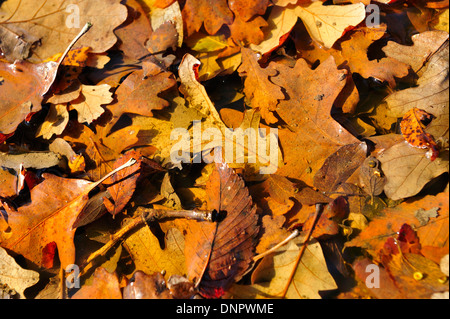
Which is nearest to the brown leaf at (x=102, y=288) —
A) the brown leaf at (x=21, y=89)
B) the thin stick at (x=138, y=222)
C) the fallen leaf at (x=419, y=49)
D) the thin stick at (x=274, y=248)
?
the thin stick at (x=138, y=222)

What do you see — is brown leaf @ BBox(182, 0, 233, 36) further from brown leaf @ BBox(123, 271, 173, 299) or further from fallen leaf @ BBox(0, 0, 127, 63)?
brown leaf @ BBox(123, 271, 173, 299)

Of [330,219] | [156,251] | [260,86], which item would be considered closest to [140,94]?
[260,86]

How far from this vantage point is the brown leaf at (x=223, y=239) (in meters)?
1.80

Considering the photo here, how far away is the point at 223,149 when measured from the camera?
2.14 metres

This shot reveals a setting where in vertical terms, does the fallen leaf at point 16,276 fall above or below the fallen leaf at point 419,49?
below

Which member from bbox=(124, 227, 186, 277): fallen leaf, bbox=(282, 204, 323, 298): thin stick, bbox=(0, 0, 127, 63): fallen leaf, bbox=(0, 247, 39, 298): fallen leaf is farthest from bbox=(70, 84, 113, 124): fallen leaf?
bbox=(282, 204, 323, 298): thin stick

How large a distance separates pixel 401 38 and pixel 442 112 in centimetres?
66

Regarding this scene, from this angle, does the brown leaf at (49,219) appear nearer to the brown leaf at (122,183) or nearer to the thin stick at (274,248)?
the brown leaf at (122,183)

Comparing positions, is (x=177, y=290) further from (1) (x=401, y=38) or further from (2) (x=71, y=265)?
(1) (x=401, y=38)

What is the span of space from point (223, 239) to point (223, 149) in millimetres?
548

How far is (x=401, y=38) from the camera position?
230 centimetres

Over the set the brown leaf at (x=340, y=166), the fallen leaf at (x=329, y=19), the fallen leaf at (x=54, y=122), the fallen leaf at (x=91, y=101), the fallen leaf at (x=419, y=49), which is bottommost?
the brown leaf at (x=340, y=166)

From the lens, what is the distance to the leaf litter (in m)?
1.82

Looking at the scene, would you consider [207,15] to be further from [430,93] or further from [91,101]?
[430,93]
